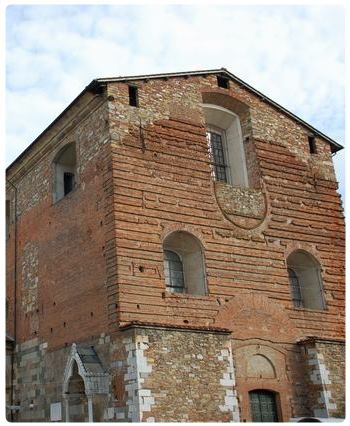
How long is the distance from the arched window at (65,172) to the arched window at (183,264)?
4404mm

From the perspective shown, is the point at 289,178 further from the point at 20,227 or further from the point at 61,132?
the point at 20,227

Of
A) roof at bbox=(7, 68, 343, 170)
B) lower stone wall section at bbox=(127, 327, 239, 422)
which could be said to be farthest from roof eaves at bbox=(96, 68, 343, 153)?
lower stone wall section at bbox=(127, 327, 239, 422)

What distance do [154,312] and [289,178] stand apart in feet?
24.1

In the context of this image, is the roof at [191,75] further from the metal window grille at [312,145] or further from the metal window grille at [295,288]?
the metal window grille at [295,288]

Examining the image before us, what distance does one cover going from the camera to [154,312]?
14.7 metres

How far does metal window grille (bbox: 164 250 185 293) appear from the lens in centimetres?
1622

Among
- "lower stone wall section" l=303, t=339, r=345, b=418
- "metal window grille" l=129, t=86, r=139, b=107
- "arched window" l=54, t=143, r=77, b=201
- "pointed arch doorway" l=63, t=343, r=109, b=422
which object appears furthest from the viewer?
"arched window" l=54, t=143, r=77, b=201

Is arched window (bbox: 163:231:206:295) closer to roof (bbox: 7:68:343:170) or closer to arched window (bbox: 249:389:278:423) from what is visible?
arched window (bbox: 249:389:278:423)

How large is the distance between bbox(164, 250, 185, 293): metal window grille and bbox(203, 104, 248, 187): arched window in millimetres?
3308

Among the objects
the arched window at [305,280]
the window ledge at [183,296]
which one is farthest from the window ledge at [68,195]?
the arched window at [305,280]

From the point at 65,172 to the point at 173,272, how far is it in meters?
5.38

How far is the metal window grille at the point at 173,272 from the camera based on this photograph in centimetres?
1622

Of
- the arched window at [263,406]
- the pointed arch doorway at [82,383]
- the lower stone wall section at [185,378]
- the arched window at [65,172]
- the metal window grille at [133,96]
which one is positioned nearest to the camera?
the lower stone wall section at [185,378]

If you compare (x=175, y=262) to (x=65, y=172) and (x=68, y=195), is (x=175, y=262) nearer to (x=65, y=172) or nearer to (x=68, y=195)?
(x=68, y=195)
